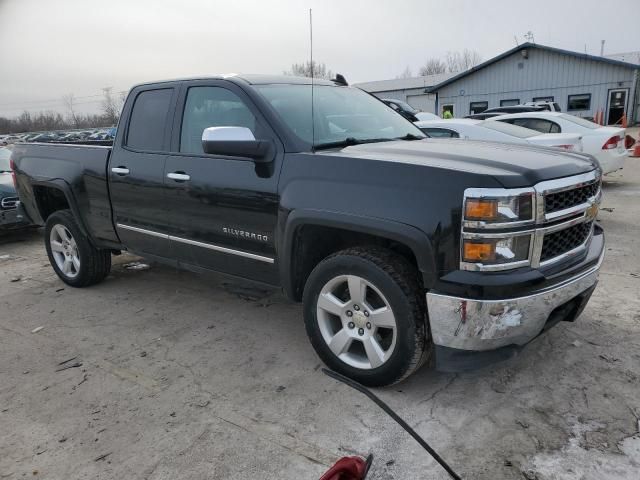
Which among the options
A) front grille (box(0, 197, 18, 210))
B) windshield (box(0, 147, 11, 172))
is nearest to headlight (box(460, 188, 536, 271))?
front grille (box(0, 197, 18, 210))

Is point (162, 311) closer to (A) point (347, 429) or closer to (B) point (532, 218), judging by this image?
(A) point (347, 429)

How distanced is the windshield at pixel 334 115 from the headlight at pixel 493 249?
1298 millimetres

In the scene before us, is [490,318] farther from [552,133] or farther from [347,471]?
[552,133]

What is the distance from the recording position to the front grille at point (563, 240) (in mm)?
2686

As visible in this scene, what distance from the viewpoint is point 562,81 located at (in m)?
27.7

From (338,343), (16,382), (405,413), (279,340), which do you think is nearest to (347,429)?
(405,413)

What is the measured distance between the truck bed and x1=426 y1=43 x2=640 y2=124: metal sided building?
28.4 m

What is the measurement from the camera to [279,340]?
388 centimetres

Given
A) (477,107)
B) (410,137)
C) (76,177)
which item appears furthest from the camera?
(477,107)

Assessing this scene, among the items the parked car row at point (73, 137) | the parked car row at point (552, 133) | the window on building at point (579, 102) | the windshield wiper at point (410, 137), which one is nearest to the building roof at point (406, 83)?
the window on building at point (579, 102)

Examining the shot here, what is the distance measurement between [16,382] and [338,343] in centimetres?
222

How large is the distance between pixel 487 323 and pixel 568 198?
861mm

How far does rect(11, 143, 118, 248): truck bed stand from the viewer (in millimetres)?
4578

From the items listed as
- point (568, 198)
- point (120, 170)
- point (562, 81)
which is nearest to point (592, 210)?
point (568, 198)
